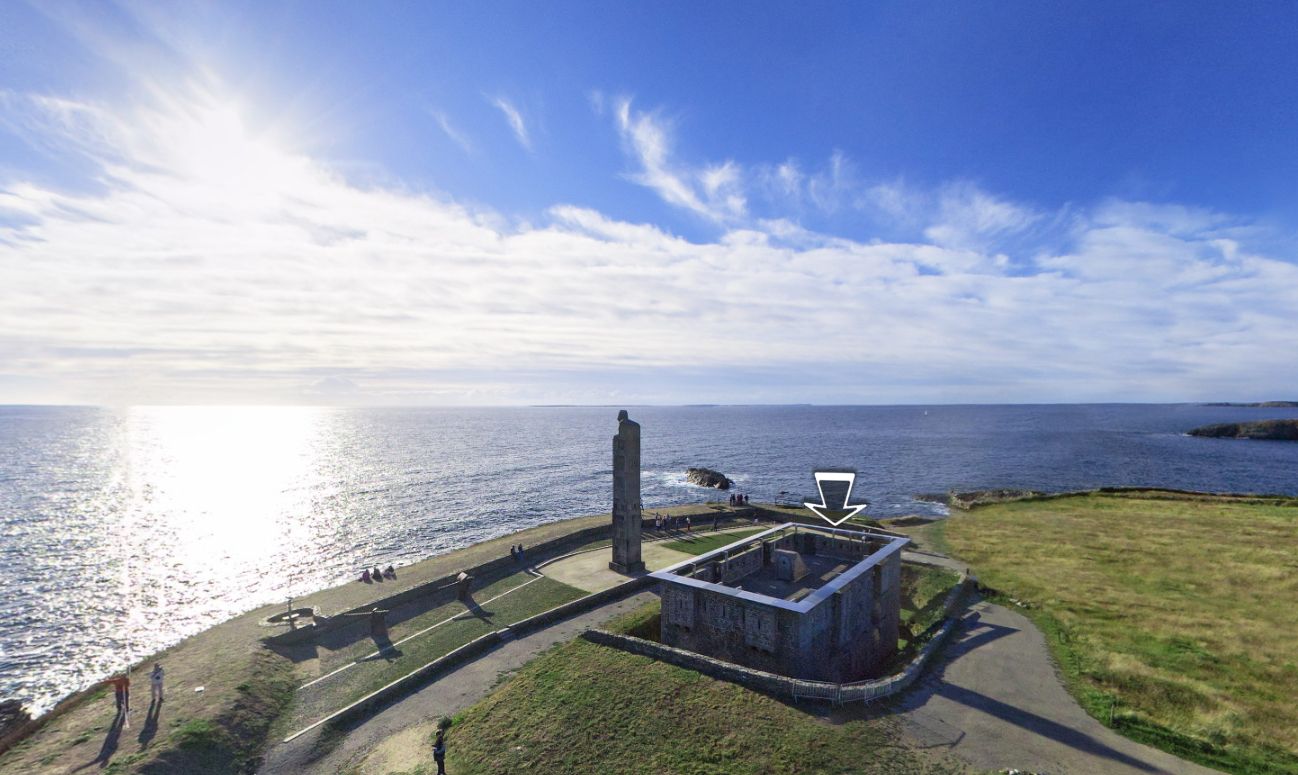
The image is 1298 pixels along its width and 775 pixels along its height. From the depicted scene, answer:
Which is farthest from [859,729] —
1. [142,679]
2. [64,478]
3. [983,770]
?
[64,478]

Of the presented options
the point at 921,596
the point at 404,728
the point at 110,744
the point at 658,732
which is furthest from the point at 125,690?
the point at 921,596

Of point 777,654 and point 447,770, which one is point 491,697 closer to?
point 447,770

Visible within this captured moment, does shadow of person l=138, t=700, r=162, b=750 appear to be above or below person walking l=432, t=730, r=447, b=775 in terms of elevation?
below

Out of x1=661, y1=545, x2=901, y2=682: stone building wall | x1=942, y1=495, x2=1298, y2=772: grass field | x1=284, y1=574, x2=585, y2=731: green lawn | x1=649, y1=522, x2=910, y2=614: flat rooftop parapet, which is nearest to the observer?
x1=942, y1=495, x2=1298, y2=772: grass field

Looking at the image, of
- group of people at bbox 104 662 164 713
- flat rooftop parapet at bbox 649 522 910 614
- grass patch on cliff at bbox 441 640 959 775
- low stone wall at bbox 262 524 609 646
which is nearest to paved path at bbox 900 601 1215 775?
grass patch on cliff at bbox 441 640 959 775

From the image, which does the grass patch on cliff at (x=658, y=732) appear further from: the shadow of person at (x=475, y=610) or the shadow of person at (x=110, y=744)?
the shadow of person at (x=110, y=744)

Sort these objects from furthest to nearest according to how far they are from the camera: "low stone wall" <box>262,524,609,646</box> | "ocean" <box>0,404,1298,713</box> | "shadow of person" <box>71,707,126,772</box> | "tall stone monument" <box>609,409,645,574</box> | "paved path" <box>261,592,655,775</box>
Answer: "ocean" <box>0,404,1298,713</box> < "tall stone monument" <box>609,409,645,574</box> < "low stone wall" <box>262,524,609,646</box> < "paved path" <box>261,592,655,775</box> < "shadow of person" <box>71,707,126,772</box>

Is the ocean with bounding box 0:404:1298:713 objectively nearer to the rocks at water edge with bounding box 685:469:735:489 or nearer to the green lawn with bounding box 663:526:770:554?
the rocks at water edge with bounding box 685:469:735:489
